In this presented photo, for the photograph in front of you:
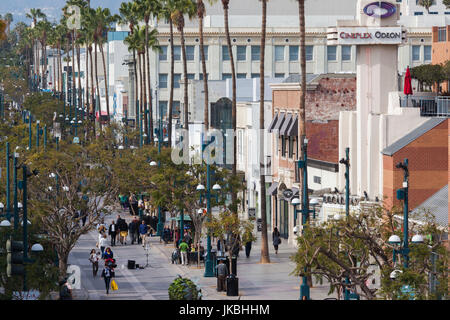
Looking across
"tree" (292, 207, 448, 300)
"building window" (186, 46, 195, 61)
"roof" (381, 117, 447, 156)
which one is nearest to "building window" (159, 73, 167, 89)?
"building window" (186, 46, 195, 61)

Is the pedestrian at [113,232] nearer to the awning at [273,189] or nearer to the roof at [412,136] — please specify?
the awning at [273,189]

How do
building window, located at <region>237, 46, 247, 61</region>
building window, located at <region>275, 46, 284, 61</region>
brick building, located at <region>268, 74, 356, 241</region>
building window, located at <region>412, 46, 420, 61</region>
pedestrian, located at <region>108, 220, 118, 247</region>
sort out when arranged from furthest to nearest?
building window, located at <region>275, 46, 284, 61</region> < building window, located at <region>237, 46, 247, 61</region> < building window, located at <region>412, 46, 420, 61</region> < brick building, located at <region>268, 74, 356, 241</region> < pedestrian, located at <region>108, 220, 118, 247</region>

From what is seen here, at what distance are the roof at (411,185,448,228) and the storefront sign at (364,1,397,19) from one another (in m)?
12.6

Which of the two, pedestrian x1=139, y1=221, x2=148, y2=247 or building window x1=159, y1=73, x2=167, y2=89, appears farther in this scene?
building window x1=159, y1=73, x2=167, y2=89

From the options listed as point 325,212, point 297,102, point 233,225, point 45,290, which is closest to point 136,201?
point 297,102

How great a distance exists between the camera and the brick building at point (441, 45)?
61281 millimetres

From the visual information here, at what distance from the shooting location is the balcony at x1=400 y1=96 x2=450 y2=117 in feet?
164

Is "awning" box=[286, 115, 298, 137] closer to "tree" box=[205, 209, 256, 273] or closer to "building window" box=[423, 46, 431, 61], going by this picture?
"tree" box=[205, 209, 256, 273]

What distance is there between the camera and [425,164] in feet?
151

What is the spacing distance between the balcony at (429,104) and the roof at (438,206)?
636 cm

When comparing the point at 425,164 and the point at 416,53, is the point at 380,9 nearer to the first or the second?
the point at 425,164

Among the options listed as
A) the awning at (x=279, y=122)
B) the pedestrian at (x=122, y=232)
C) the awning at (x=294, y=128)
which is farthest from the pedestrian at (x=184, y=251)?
the awning at (x=279, y=122)

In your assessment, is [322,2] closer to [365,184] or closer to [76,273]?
[365,184]

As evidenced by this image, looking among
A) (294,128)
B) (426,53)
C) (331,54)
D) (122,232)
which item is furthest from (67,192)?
(426,53)
